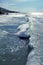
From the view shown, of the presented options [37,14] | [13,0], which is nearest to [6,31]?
[37,14]

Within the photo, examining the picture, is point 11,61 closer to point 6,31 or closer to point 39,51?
point 39,51

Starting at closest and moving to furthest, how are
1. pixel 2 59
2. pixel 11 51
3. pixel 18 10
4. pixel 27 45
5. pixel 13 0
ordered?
pixel 2 59 < pixel 11 51 < pixel 27 45 < pixel 18 10 < pixel 13 0

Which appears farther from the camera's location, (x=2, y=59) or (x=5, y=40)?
(x=5, y=40)

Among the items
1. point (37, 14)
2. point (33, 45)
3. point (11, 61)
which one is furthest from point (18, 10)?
point (11, 61)

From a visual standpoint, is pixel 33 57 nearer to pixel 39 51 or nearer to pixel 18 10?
pixel 39 51

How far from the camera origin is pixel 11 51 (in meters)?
5.64

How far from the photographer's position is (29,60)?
4742mm

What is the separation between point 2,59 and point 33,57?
76 cm

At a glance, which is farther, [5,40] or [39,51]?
[5,40]

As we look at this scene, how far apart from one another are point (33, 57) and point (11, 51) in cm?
93

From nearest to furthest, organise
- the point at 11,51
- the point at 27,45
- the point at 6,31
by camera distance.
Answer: the point at 11,51, the point at 27,45, the point at 6,31

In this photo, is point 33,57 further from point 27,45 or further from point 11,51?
point 27,45

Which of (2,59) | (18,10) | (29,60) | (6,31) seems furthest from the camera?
(18,10)

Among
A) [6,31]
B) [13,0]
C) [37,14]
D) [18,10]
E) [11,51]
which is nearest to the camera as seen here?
[11,51]
